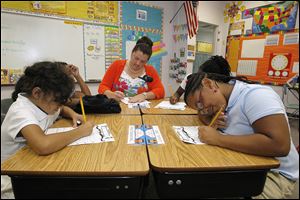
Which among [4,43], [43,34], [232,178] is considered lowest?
[232,178]

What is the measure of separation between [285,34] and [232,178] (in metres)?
4.04

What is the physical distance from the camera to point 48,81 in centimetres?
90

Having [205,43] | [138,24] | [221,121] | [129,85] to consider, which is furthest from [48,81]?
[205,43]

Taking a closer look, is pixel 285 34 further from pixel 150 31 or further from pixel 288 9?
pixel 150 31

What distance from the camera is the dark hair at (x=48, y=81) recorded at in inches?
35.4

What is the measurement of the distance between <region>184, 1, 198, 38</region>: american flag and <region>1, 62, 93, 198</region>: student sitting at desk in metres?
3.00

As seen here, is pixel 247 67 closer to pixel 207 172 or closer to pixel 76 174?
pixel 207 172

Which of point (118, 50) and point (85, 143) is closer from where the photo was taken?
point (85, 143)

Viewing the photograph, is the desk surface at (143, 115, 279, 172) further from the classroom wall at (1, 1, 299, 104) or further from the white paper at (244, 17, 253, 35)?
the white paper at (244, 17, 253, 35)

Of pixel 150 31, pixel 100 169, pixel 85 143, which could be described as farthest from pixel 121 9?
pixel 100 169

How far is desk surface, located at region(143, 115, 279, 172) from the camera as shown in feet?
2.27

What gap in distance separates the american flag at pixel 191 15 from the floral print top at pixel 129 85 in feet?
6.73

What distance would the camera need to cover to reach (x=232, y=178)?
73 cm

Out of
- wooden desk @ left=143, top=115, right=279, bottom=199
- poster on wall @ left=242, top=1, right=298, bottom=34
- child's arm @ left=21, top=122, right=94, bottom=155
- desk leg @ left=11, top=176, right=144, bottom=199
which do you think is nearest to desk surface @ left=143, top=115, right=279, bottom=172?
wooden desk @ left=143, top=115, right=279, bottom=199
